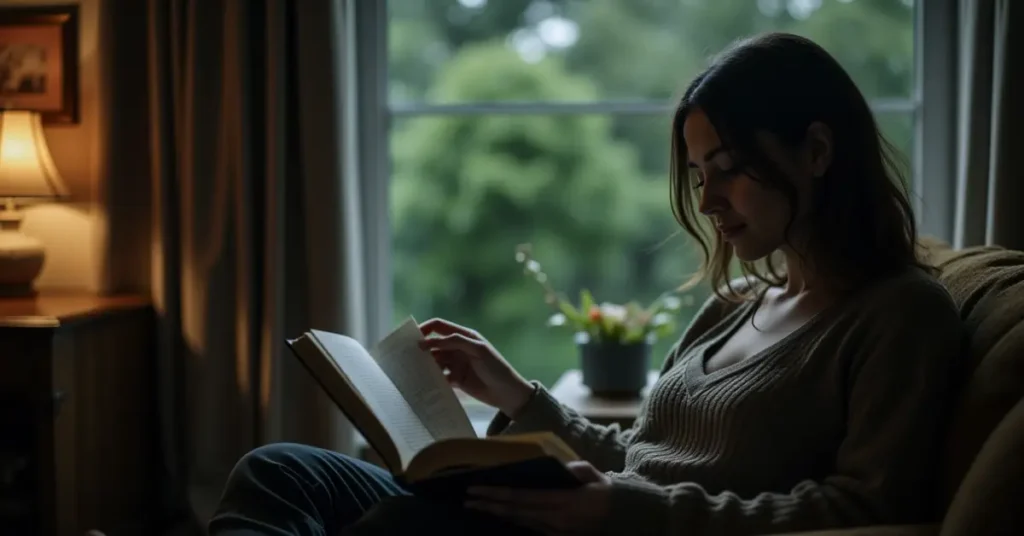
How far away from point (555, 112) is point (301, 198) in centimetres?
69

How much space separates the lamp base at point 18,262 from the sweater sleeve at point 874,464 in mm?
1795

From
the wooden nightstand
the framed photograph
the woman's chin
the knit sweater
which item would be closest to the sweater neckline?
the knit sweater

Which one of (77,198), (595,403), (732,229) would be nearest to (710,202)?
(732,229)

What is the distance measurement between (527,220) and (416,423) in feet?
4.73

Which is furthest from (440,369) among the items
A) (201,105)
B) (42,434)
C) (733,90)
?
(201,105)

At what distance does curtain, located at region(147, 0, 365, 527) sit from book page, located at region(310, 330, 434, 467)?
1.05 meters

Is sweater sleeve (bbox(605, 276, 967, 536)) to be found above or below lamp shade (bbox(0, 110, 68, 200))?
below

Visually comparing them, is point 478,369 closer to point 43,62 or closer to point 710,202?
point 710,202

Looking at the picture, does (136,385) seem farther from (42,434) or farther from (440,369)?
(440,369)

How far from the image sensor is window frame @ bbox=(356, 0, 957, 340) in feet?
8.43

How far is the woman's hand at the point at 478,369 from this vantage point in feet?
5.33

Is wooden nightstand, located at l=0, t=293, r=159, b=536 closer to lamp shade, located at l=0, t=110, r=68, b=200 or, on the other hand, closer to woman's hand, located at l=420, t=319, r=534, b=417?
lamp shade, located at l=0, t=110, r=68, b=200

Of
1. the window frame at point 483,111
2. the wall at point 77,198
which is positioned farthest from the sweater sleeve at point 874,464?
the wall at point 77,198

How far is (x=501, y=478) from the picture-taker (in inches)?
46.8
